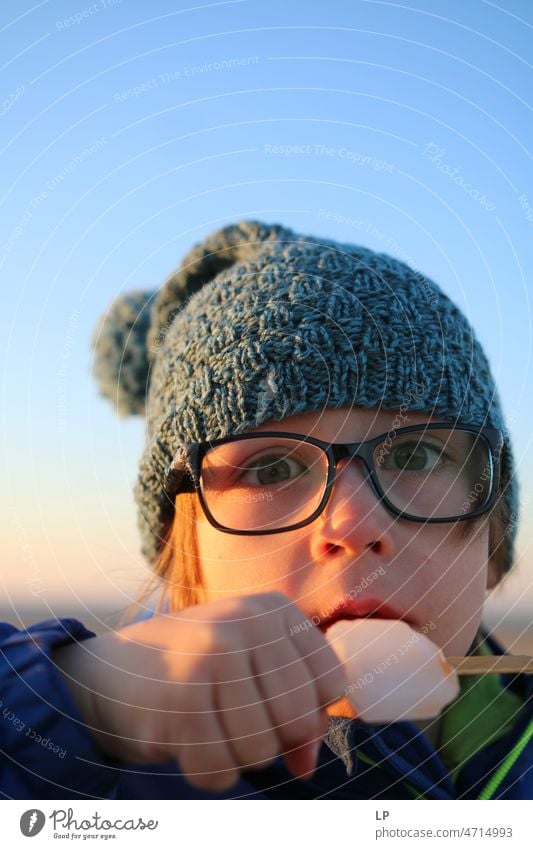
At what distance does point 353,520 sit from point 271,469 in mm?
91

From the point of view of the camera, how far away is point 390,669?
518mm

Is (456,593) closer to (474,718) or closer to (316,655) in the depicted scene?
(474,718)

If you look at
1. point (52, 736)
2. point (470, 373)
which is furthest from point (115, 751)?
point (470, 373)

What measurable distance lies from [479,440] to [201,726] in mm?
412

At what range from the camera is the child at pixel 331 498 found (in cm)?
53

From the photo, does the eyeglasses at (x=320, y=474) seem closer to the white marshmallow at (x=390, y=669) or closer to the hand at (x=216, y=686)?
the white marshmallow at (x=390, y=669)

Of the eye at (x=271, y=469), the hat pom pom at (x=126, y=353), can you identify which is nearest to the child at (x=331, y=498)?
the eye at (x=271, y=469)

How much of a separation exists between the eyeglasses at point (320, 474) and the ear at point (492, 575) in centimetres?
10

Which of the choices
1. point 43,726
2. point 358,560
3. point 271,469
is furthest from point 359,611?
point 43,726

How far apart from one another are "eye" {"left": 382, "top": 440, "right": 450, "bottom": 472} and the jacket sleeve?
0.31 m

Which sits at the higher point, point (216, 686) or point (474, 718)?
point (216, 686)
